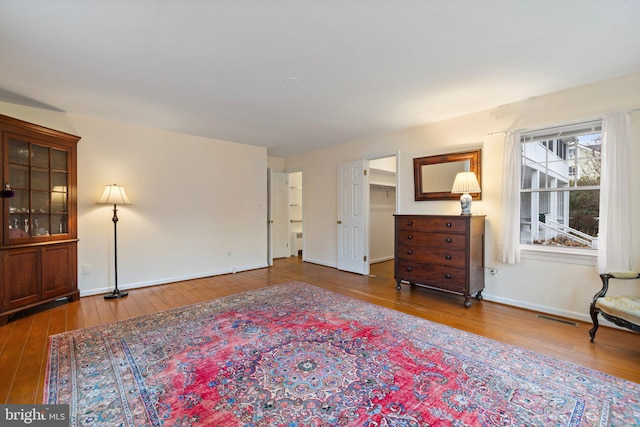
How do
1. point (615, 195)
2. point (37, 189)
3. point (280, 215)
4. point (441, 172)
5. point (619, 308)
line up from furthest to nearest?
point (280, 215), point (441, 172), point (37, 189), point (615, 195), point (619, 308)

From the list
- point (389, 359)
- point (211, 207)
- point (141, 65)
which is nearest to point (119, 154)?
point (211, 207)

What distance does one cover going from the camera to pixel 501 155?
138 inches

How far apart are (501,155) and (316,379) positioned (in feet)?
11.0

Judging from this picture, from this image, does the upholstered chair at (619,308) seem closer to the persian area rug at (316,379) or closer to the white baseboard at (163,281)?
the persian area rug at (316,379)

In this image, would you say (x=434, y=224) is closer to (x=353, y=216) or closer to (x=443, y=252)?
(x=443, y=252)

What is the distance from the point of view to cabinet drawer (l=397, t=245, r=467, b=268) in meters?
3.43

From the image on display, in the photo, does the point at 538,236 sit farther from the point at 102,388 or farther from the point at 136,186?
the point at 136,186

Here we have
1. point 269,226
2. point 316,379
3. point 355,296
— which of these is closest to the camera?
point 316,379

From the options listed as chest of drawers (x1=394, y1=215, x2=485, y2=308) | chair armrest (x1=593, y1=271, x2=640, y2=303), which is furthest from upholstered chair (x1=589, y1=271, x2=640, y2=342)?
chest of drawers (x1=394, y1=215, x2=485, y2=308)

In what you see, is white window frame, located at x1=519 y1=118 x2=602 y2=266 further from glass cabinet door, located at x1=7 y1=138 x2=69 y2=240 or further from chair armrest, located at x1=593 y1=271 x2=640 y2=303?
glass cabinet door, located at x1=7 y1=138 x2=69 y2=240

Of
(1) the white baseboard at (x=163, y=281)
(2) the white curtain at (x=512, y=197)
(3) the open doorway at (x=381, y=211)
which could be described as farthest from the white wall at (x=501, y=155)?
(1) the white baseboard at (x=163, y=281)

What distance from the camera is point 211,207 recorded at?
198 inches

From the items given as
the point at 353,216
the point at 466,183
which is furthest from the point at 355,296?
the point at 466,183

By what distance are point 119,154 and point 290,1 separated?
364 centimetres
